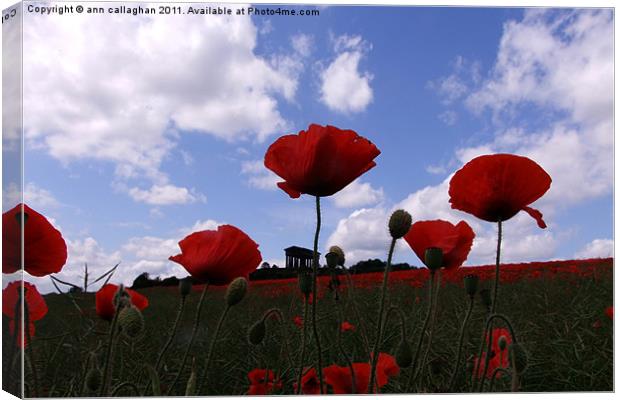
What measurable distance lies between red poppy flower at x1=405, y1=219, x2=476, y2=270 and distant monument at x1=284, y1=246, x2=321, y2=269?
0.28 metres

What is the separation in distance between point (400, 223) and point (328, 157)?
20 cm

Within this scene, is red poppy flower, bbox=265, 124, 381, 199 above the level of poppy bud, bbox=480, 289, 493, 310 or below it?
above

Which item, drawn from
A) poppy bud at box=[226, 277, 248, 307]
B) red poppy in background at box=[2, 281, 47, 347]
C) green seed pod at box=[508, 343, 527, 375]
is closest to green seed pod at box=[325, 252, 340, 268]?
poppy bud at box=[226, 277, 248, 307]

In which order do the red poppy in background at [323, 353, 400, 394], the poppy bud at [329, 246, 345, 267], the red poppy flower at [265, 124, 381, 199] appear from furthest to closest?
the poppy bud at [329, 246, 345, 267] < the red poppy in background at [323, 353, 400, 394] < the red poppy flower at [265, 124, 381, 199]

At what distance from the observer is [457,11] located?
1.63m

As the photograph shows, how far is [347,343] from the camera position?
6.52 ft

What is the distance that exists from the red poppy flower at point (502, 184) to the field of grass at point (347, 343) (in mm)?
270

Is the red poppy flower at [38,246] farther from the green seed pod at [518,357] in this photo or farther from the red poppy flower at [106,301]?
the green seed pod at [518,357]

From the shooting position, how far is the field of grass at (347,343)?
143cm

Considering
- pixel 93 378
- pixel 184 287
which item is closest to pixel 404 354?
pixel 184 287

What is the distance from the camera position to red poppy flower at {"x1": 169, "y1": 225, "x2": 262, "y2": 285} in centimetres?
117

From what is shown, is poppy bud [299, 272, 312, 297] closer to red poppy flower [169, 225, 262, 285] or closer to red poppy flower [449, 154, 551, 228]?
red poppy flower [169, 225, 262, 285]

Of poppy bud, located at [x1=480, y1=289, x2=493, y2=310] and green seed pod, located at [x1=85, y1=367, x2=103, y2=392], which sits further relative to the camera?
poppy bud, located at [x1=480, y1=289, x2=493, y2=310]

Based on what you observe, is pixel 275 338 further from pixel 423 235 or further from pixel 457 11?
pixel 457 11
